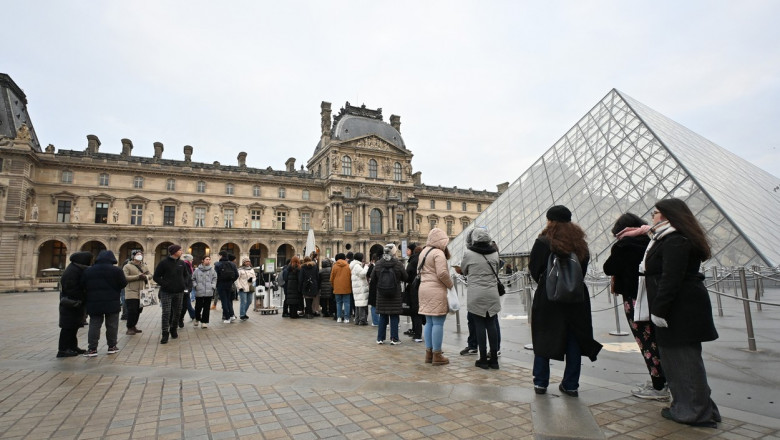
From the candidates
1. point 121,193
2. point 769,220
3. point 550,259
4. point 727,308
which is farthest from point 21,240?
point 769,220

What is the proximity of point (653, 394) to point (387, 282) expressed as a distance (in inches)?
155

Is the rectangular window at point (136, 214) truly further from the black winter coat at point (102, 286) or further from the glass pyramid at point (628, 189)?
the black winter coat at point (102, 286)

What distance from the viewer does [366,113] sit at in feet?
158

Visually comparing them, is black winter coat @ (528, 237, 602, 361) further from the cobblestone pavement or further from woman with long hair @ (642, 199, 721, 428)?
woman with long hair @ (642, 199, 721, 428)

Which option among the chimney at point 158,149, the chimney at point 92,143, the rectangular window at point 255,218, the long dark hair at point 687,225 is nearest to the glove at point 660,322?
the long dark hair at point 687,225

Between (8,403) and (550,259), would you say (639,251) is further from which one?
(8,403)

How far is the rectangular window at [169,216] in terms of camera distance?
116 ft

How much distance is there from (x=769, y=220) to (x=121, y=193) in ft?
136

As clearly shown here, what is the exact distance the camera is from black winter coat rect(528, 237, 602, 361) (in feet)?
11.6

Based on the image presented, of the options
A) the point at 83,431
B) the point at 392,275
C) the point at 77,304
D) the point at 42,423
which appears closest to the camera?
the point at 83,431

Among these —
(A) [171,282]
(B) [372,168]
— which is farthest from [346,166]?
(A) [171,282]

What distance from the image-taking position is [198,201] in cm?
3634

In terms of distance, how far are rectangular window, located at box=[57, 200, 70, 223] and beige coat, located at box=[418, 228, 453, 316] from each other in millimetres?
38173

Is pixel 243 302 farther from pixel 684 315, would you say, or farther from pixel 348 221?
pixel 348 221
